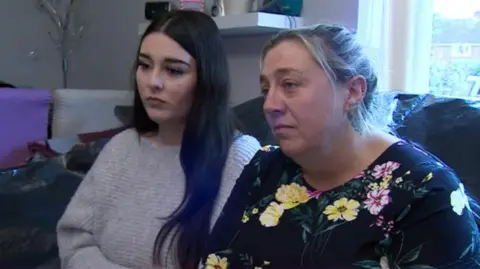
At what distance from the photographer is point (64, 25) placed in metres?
3.71

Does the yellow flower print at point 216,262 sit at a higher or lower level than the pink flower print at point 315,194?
lower

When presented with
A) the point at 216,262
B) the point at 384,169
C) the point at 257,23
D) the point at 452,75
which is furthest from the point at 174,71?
the point at 452,75

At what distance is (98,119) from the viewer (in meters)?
2.74

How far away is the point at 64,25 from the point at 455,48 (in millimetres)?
2565

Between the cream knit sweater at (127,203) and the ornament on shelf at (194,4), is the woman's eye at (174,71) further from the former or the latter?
the ornament on shelf at (194,4)

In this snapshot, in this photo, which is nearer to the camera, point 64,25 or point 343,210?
point 343,210

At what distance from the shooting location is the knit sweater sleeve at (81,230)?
4.41 feet

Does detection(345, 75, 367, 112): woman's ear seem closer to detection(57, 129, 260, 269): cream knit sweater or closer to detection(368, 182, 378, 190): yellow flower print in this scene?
detection(368, 182, 378, 190): yellow flower print

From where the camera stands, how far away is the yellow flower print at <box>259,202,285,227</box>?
1.09 meters

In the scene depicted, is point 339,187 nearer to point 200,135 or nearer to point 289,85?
point 289,85

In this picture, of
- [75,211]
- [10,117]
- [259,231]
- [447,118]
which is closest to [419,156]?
[259,231]

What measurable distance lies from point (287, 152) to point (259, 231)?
165 millimetres

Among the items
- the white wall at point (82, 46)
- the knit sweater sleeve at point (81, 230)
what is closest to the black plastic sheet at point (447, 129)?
the knit sweater sleeve at point (81, 230)

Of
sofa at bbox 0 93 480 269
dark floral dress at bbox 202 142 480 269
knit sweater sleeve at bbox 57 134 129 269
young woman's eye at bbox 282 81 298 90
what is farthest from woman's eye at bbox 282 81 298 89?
knit sweater sleeve at bbox 57 134 129 269
